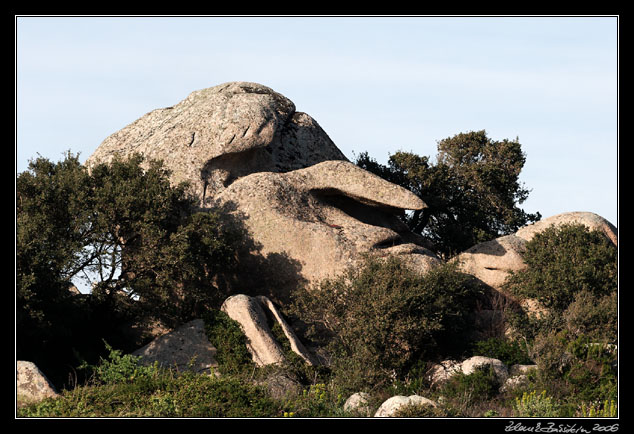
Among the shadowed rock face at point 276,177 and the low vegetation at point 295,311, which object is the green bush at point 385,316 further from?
the shadowed rock face at point 276,177

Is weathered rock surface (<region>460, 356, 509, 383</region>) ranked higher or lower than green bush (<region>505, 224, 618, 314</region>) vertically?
lower

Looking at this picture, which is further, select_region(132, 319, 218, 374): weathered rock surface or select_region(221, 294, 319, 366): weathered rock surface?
select_region(132, 319, 218, 374): weathered rock surface

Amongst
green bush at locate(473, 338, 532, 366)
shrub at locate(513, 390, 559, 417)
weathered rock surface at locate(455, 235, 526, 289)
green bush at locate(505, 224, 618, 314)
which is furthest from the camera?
weathered rock surface at locate(455, 235, 526, 289)

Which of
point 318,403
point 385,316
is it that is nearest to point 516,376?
A: point 385,316

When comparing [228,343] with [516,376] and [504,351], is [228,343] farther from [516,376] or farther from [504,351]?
[516,376]

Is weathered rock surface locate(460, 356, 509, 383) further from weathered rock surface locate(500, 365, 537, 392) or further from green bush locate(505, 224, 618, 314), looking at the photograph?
green bush locate(505, 224, 618, 314)

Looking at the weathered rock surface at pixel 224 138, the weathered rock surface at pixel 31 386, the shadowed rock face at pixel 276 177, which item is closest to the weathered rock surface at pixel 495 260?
the shadowed rock face at pixel 276 177

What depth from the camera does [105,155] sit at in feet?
129

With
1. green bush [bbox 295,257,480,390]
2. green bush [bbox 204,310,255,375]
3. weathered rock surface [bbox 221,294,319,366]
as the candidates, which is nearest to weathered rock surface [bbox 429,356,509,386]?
green bush [bbox 295,257,480,390]

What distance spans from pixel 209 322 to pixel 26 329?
5986 millimetres

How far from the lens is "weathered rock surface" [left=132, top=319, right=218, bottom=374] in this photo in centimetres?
2988

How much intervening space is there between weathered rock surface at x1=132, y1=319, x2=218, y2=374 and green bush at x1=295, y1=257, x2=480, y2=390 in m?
3.24
